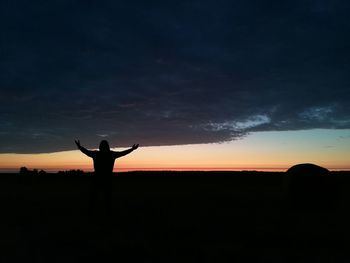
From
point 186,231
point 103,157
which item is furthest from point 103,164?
point 186,231

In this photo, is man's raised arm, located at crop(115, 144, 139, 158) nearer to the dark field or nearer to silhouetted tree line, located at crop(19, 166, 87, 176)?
the dark field

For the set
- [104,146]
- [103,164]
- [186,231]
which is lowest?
[186,231]

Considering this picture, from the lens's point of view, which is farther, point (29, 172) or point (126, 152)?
point (29, 172)

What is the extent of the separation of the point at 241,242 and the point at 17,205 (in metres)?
10.9

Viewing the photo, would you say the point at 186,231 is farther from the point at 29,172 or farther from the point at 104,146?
the point at 29,172

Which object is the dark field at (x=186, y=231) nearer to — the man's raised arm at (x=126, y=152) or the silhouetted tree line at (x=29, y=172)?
the man's raised arm at (x=126, y=152)

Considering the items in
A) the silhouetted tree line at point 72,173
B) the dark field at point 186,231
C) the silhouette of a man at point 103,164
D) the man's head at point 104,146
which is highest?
the silhouetted tree line at point 72,173

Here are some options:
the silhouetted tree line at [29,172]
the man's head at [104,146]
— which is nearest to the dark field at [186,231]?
the man's head at [104,146]

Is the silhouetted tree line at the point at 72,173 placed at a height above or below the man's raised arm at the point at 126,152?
above

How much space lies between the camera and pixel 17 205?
54.0ft

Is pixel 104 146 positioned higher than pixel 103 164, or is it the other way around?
pixel 104 146

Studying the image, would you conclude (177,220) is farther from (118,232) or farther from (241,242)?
(241,242)

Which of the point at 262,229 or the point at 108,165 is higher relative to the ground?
the point at 108,165

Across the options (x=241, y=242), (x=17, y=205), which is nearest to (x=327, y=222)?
(x=241, y=242)
